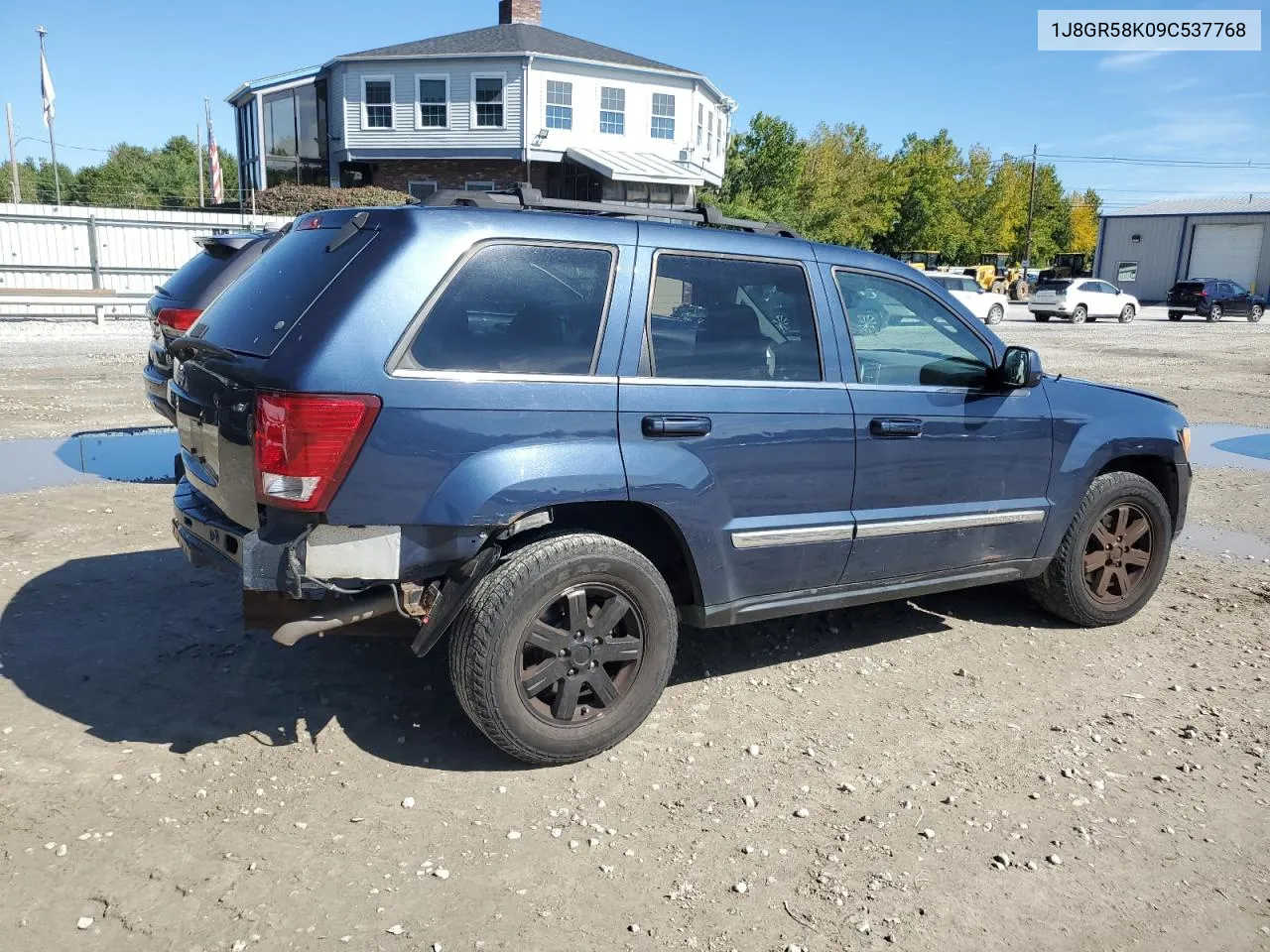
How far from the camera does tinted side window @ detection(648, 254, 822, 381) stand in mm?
3797

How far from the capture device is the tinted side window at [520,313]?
3338 millimetres

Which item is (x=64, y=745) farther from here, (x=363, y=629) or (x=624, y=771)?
(x=624, y=771)

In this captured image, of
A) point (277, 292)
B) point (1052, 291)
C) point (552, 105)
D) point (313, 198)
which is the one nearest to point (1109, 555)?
point (277, 292)

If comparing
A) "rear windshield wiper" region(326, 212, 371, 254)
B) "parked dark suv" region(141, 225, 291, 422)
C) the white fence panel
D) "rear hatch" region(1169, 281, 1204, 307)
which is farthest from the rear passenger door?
"rear hatch" region(1169, 281, 1204, 307)

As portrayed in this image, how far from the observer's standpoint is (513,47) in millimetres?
33969

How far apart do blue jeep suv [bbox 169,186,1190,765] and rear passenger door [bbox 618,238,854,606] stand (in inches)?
0.5

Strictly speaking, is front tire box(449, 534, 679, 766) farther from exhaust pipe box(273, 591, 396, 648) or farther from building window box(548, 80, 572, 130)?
building window box(548, 80, 572, 130)

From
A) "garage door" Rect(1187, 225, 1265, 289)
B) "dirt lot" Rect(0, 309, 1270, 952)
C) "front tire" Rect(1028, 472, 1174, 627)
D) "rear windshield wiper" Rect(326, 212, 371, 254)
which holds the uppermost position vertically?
"garage door" Rect(1187, 225, 1265, 289)

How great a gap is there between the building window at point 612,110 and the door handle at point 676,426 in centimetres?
3414

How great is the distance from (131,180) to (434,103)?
53.3m

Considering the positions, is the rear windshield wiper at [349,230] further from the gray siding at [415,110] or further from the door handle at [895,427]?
the gray siding at [415,110]

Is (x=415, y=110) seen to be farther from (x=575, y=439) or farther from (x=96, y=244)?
(x=575, y=439)

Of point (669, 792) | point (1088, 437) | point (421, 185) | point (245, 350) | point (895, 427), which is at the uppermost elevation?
point (421, 185)

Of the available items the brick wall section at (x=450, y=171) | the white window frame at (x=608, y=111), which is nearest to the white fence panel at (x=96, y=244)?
the brick wall section at (x=450, y=171)
